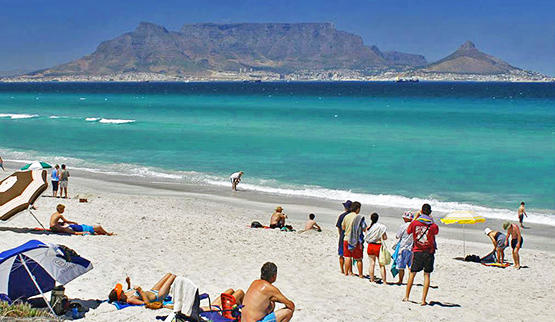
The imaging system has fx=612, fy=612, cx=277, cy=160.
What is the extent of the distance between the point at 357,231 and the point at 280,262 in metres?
2.22

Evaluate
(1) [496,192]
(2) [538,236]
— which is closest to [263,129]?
(1) [496,192]

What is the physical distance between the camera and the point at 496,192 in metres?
24.0

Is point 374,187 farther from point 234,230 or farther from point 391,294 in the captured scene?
point 391,294

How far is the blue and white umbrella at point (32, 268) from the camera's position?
8.63m

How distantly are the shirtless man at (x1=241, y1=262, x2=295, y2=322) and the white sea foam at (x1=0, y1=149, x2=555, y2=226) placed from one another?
13.3 meters

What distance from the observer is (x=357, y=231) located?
11.3 metres

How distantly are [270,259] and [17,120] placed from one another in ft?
174

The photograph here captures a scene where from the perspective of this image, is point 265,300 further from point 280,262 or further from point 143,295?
point 280,262

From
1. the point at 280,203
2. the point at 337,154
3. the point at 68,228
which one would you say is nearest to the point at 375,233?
the point at 68,228

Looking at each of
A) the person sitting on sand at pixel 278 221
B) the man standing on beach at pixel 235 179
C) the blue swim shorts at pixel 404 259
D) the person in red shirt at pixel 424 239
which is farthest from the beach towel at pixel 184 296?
the man standing on beach at pixel 235 179

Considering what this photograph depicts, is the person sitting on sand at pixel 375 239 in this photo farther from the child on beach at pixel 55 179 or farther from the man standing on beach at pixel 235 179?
Answer: the man standing on beach at pixel 235 179

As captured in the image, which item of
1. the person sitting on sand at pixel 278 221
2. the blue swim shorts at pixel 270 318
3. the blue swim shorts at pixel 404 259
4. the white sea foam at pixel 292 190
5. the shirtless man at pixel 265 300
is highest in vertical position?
the white sea foam at pixel 292 190

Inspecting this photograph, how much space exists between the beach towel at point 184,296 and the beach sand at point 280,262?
975 mm

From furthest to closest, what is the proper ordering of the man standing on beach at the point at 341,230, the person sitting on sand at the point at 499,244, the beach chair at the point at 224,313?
the person sitting on sand at the point at 499,244 < the man standing on beach at the point at 341,230 < the beach chair at the point at 224,313
